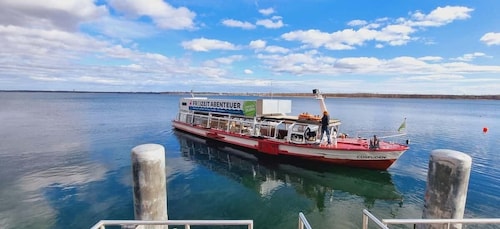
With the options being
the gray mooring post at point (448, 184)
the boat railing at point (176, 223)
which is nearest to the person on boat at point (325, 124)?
the gray mooring post at point (448, 184)

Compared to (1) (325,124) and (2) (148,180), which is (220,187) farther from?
(2) (148,180)

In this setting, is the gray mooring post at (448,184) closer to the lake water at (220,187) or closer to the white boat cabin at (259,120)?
the lake water at (220,187)

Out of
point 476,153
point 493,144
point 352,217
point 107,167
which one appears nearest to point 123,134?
point 107,167

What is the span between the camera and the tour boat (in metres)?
18.7

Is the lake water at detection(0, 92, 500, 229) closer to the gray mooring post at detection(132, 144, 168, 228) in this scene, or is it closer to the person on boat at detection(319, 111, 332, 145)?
the person on boat at detection(319, 111, 332, 145)

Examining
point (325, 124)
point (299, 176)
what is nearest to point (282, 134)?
point (325, 124)

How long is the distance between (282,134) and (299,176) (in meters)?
6.36

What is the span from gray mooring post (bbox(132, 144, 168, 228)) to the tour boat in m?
15.2

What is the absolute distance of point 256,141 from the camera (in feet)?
77.2

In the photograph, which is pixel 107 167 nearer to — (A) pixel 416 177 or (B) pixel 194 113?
(B) pixel 194 113

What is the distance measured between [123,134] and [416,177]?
32564 millimetres

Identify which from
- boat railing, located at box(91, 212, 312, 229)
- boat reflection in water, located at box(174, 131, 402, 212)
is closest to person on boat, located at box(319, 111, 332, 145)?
boat reflection in water, located at box(174, 131, 402, 212)

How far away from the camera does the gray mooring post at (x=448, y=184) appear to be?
244 inches

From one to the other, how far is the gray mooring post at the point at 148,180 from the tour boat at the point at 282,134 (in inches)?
600
